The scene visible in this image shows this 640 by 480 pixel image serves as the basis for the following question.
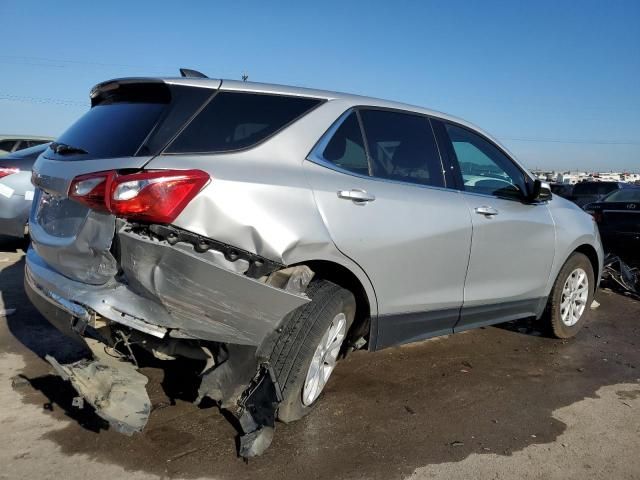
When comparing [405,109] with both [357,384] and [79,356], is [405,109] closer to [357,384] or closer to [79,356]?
[357,384]

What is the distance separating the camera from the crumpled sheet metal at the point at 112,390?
2576 mm

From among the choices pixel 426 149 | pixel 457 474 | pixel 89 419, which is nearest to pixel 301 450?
pixel 457 474

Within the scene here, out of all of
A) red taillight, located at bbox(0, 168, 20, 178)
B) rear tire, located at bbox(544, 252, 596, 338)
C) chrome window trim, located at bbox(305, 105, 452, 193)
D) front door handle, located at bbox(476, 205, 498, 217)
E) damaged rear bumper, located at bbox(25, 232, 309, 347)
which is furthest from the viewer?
red taillight, located at bbox(0, 168, 20, 178)

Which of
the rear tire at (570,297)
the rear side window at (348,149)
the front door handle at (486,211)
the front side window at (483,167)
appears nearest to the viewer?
the rear side window at (348,149)

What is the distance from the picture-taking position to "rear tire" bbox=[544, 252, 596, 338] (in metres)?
4.97

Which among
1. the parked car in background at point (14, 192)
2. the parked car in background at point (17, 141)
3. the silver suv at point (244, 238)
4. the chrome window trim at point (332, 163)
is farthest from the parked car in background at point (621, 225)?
the parked car in background at point (17, 141)

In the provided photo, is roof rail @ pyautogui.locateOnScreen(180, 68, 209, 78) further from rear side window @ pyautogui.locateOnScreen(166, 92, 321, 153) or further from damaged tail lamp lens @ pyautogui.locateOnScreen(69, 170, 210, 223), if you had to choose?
damaged tail lamp lens @ pyautogui.locateOnScreen(69, 170, 210, 223)

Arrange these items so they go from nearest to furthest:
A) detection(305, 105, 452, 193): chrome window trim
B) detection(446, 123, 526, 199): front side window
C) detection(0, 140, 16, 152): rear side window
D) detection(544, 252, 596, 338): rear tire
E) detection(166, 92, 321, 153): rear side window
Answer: detection(166, 92, 321, 153): rear side window < detection(305, 105, 452, 193): chrome window trim < detection(446, 123, 526, 199): front side window < detection(544, 252, 596, 338): rear tire < detection(0, 140, 16, 152): rear side window

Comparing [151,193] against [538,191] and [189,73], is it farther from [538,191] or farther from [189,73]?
[538,191]

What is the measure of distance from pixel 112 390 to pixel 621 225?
737 centimetres

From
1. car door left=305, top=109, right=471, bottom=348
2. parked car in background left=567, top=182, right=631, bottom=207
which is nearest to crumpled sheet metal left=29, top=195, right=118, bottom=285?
car door left=305, top=109, right=471, bottom=348

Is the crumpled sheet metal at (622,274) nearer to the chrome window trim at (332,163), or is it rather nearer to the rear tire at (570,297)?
the rear tire at (570,297)

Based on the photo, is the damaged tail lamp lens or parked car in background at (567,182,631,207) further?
parked car in background at (567,182,631,207)

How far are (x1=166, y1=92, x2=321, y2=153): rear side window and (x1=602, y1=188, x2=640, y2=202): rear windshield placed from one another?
7.07 metres
